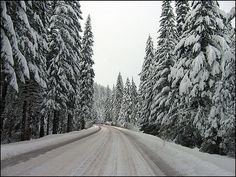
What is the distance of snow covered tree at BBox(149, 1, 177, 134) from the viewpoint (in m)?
31.7

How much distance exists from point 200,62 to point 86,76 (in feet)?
107

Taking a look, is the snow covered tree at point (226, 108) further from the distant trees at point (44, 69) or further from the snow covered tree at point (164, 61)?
the snow covered tree at point (164, 61)

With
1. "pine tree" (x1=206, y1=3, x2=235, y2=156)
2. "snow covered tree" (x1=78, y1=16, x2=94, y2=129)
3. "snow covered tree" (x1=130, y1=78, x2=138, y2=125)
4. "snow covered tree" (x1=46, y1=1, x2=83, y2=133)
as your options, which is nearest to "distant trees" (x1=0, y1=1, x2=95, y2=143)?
"snow covered tree" (x1=46, y1=1, x2=83, y2=133)

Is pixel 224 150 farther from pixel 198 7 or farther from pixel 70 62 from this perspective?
pixel 70 62

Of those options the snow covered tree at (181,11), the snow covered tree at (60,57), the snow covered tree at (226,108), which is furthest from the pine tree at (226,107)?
the snow covered tree at (60,57)

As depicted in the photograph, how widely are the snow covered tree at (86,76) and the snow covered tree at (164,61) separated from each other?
16469 millimetres

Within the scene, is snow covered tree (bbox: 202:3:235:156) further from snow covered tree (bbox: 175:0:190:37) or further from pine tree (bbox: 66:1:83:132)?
pine tree (bbox: 66:1:83:132)

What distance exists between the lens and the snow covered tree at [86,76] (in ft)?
163

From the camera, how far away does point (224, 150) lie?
1500 cm

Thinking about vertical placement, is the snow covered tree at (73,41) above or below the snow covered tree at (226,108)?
above

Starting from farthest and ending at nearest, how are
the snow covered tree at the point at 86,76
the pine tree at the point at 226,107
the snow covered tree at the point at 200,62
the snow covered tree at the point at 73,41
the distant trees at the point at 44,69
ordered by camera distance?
1. the snow covered tree at the point at 86,76
2. the snow covered tree at the point at 73,41
3. the distant trees at the point at 44,69
4. the snow covered tree at the point at 200,62
5. the pine tree at the point at 226,107

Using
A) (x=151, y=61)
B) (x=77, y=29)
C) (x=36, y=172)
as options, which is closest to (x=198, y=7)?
(x=36, y=172)

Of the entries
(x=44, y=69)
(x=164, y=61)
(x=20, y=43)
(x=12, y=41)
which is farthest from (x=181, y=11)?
(x=12, y=41)

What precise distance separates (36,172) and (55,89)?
22.3 m
